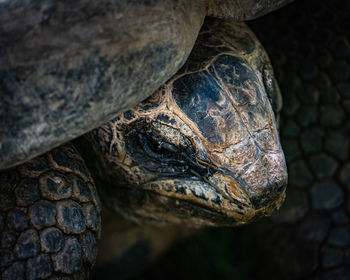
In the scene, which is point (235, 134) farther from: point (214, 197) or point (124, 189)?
point (124, 189)

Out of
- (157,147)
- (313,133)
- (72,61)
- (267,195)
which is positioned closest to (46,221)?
(157,147)

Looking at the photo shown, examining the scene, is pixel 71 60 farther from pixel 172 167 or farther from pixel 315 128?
pixel 315 128

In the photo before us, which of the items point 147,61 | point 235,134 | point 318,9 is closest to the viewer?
point 147,61

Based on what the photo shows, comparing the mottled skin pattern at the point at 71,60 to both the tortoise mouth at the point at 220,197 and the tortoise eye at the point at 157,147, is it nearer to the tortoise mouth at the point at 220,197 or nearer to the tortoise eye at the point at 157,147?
the tortoise eye at the point at 157,147

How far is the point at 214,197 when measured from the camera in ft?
4.15

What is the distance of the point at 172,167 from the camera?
1313mm

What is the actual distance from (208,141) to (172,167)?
0.17 metres

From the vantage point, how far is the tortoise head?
1200 mm

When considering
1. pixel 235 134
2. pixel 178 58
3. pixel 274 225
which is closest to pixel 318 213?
pixel 274 225

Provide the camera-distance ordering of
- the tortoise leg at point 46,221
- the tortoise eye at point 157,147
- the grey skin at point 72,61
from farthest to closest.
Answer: the tortoise eye at point 157,147 → the tortoise leg at point 46,221 → the grey skin at point 72,61

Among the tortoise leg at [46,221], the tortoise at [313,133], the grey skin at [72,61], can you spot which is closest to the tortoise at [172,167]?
the tortoise leg at [46,221]

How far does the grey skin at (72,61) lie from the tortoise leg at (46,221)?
22 centimetres

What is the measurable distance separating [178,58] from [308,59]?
3.83ft

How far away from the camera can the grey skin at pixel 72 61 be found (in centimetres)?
90
